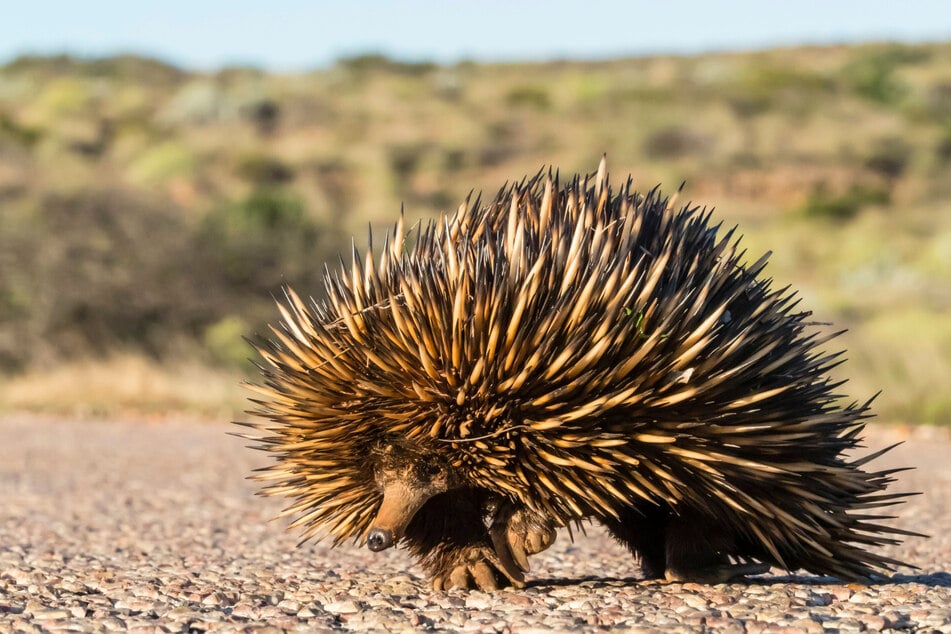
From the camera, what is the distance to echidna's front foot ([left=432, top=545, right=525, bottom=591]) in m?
4.73

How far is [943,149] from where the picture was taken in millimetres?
44875

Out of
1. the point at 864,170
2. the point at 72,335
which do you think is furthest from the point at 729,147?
the point at 72,335

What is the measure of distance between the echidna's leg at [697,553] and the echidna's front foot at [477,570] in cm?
54

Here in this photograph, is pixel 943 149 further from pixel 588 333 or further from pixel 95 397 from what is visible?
pixel 588 333

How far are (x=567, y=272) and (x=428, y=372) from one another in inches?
21.0

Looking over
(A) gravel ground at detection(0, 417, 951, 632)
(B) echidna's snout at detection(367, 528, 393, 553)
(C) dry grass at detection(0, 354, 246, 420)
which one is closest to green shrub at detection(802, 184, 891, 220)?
(C) dry grass at detection(0, 354, 246, 420)

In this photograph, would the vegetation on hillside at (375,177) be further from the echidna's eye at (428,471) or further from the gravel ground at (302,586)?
the echidna's eye at (428,471)

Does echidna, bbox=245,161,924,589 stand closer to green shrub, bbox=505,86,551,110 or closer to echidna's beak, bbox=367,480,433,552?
echidna's beak, bbox=367,480,433,552

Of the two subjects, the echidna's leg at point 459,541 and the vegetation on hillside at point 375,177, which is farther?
the vegetation on hillside at point 375,177

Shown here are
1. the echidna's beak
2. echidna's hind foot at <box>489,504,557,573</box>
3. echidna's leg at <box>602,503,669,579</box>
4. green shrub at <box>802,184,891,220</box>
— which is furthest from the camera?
green shrub at <box>802,184,891,220</box>

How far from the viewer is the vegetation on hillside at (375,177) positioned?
19000mm

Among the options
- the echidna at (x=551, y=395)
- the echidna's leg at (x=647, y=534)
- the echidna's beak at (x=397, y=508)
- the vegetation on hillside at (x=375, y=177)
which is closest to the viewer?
the echidna at (x=551, y=395)

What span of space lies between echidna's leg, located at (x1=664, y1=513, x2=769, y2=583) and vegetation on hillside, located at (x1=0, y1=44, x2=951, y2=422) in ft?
21.0

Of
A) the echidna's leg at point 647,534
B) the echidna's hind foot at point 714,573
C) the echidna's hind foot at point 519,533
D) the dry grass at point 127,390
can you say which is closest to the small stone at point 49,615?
the echidna's hind foot at point 519,533
